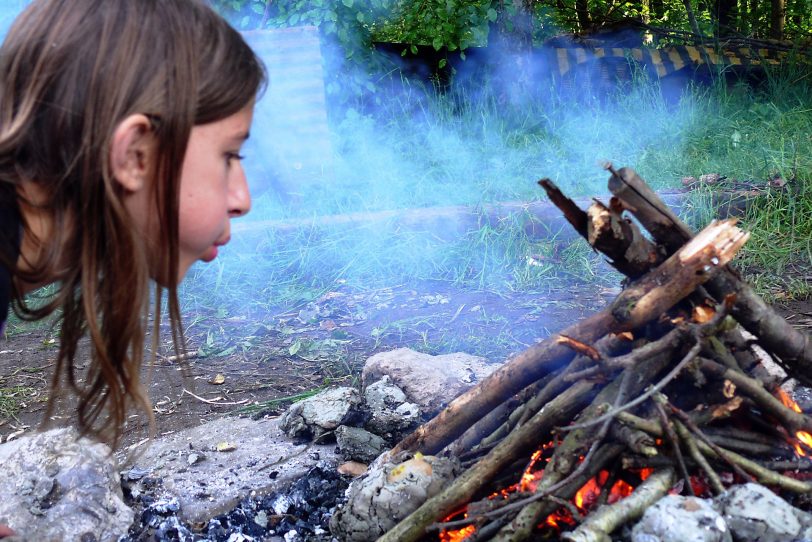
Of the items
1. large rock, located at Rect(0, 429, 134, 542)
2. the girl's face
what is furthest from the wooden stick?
large rock, located at Rect(0, 429, 134, 542)

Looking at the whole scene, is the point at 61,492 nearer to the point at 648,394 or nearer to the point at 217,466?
the point at 217,466

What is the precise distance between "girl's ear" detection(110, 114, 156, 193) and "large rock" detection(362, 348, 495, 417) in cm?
149

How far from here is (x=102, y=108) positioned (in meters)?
1.50

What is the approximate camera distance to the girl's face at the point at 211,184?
5.37 ft

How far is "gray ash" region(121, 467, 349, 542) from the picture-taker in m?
2.29

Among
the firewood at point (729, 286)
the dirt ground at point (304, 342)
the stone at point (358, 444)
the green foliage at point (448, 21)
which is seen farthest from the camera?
the green foliage at point (448, 21)

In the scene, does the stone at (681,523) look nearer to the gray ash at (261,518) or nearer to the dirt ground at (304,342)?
the gray ash at (261,518)

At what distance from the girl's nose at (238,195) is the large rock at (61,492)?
3.01ft

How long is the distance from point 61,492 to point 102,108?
4.45 ft

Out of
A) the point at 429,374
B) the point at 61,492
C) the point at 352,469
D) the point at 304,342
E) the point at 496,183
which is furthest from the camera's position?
the point at 496,183

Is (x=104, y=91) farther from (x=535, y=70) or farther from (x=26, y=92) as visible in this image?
(x=535, y=70)

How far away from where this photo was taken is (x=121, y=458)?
2906 millimetres

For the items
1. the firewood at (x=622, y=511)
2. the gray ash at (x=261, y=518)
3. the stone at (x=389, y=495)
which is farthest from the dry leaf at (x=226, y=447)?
the firewood at (x=622, y=511)

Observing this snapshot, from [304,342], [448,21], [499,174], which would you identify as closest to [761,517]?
[304,342]
